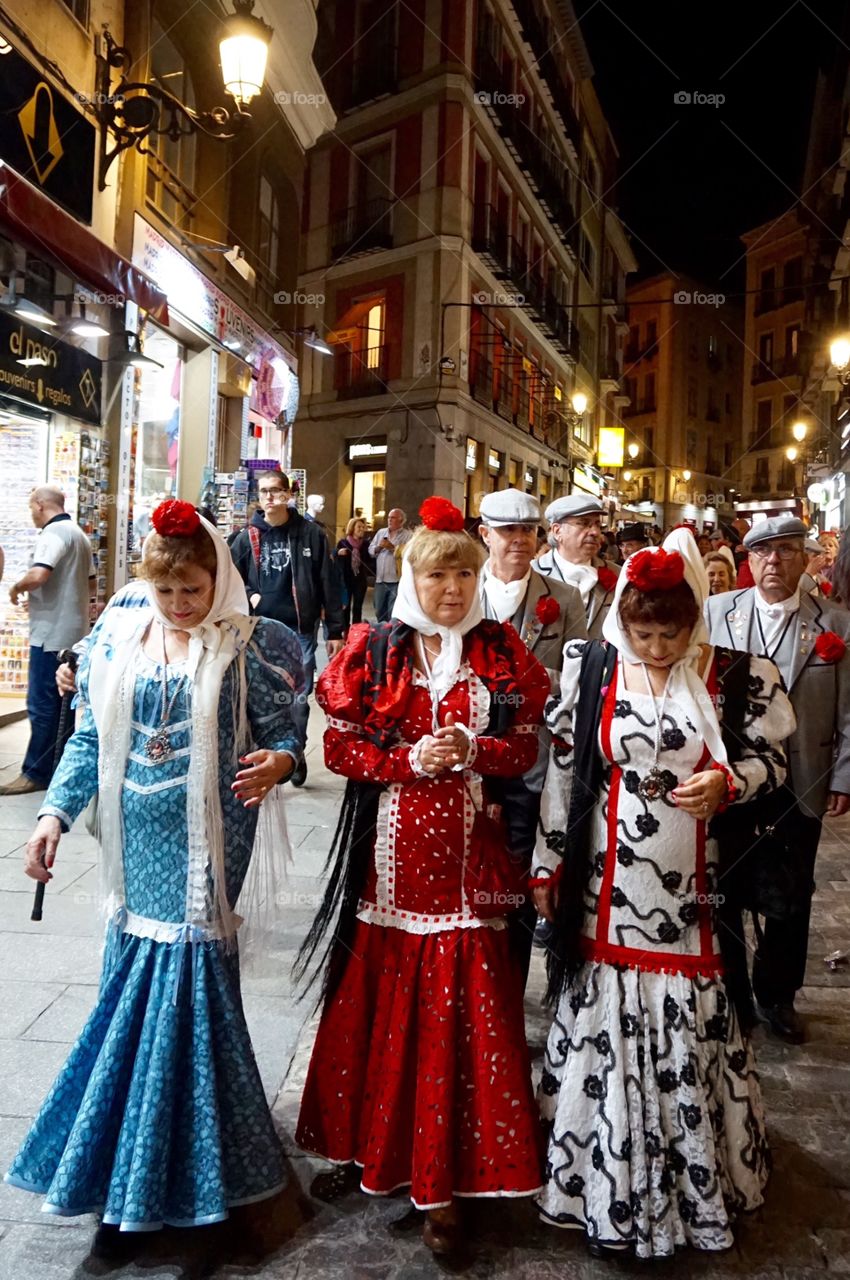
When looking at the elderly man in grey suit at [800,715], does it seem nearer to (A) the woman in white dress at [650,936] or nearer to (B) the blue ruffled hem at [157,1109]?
(A) the woman in white dress at [650,936]

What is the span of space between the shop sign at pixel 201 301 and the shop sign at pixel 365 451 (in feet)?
29.9

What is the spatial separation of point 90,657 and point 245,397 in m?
12.7

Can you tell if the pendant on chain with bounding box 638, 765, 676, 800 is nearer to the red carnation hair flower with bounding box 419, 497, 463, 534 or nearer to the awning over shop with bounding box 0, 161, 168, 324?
the red carnation hair flower with bounding box 419, 497, 463, 534

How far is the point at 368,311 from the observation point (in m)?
26.0

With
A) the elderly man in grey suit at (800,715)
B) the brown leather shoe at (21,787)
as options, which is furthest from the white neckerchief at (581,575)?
the brown leather shoe at (21,787)

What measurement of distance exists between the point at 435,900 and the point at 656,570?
42.9 inches

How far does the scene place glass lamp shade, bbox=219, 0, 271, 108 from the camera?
7816 millimetres

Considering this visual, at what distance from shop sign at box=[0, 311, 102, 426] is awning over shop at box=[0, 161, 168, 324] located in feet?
2.31

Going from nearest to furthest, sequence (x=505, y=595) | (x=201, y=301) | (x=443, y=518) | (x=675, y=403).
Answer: (x=443, y=518) < (x=505, y=595) < (x=201, y=301) < (x=675, y=403)

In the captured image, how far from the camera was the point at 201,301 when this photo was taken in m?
12.1

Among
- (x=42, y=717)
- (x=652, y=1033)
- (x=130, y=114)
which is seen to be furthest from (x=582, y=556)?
(x=130, y=114)

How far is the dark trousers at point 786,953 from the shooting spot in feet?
12.2

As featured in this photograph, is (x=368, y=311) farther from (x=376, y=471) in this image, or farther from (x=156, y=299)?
(x=156, y=299)

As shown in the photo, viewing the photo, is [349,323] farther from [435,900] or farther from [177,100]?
[435,900]
